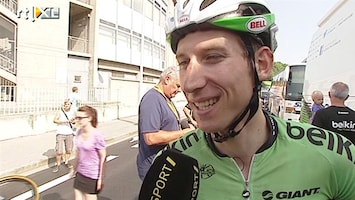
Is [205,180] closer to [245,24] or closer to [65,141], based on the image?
[245,24]

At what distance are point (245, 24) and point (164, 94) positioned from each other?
2.64 meters

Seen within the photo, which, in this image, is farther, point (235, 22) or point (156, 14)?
point (156, 14)

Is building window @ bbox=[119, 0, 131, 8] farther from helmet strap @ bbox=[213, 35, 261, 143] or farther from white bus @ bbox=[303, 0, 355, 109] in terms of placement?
helmet strap @ bbox=[213, 35, 261, 143]

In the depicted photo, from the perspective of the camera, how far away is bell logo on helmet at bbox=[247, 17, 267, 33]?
4.42ft

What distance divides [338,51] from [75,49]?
65.5 feet

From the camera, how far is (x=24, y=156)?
9.55 metres

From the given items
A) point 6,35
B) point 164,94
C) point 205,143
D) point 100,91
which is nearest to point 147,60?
point 100,91

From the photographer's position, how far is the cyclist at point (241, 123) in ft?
4.29

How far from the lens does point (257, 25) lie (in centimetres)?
136

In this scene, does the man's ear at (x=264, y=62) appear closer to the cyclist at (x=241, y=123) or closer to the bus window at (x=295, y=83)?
the cyclist at (x=241, y=123)

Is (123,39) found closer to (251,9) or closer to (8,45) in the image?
(8,45)

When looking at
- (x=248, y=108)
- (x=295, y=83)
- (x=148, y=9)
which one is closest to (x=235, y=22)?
(x=248, y=108)

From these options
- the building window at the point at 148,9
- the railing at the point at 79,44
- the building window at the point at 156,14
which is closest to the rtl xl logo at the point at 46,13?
the railing at the point at 79,44

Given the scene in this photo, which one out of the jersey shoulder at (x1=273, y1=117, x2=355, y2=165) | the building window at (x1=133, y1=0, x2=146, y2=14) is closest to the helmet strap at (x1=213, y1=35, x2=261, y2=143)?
the jersey shoulder at (x1=273, y1=117, x2=355, y2=165)
